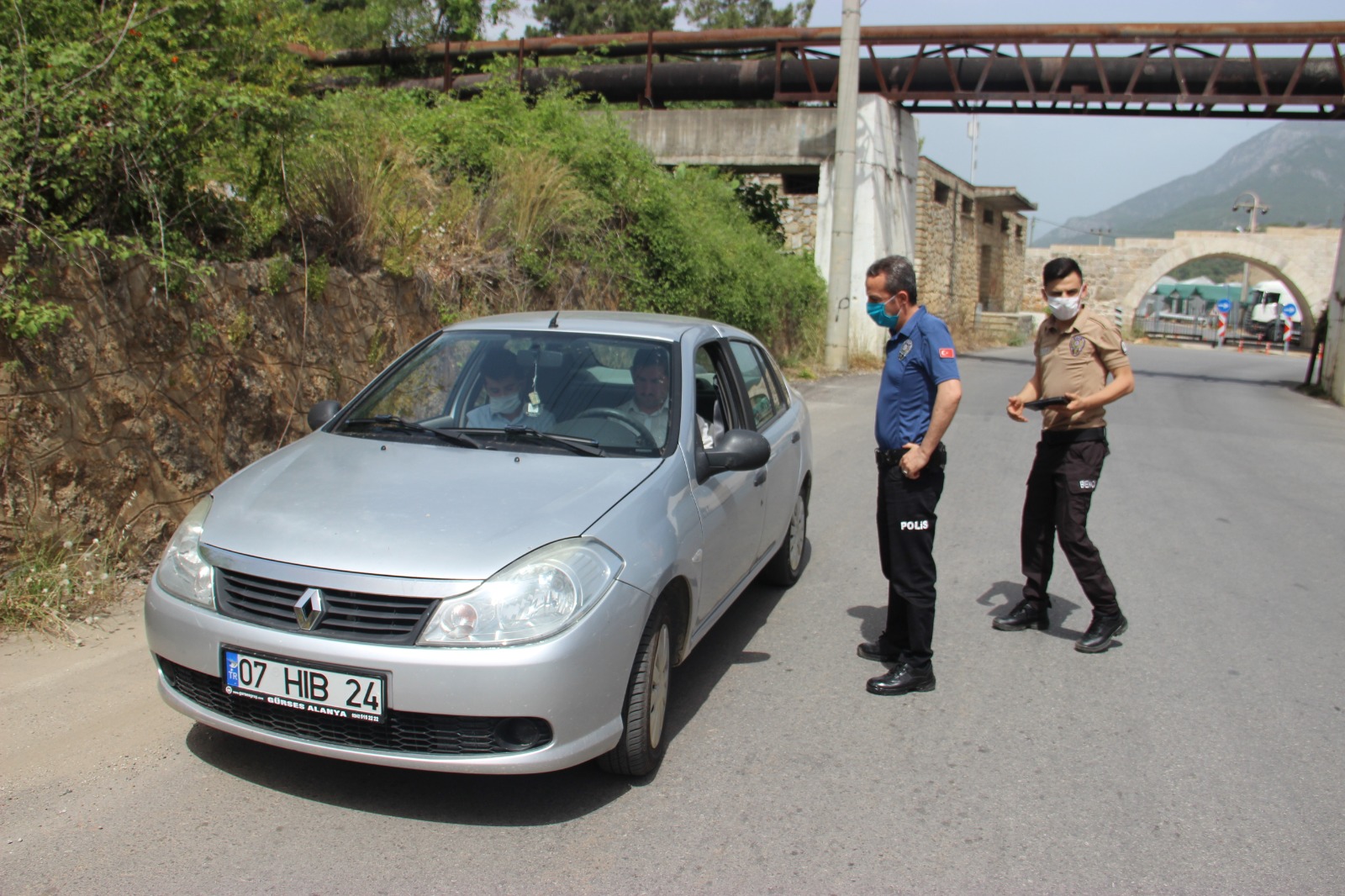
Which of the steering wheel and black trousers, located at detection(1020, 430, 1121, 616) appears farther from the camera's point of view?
black trousers, located at detection(1020, 430, 1121, 616)

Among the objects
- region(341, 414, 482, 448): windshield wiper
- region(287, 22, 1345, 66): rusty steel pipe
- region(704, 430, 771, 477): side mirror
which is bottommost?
region(704, 430, 771, 477): side mirror

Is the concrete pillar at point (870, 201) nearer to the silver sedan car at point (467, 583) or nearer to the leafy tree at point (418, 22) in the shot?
the leafy tree at point (418, 22)

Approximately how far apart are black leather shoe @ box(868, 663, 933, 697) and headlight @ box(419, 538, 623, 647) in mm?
1712

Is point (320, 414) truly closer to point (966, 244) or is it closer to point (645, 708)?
point (645, 708)

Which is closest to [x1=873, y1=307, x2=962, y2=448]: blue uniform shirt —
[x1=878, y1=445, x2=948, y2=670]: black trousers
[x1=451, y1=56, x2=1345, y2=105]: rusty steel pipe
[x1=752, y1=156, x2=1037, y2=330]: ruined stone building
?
[x1=878, y1=445, x2=948, y2=670]: black trousers

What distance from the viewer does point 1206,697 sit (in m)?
4.46

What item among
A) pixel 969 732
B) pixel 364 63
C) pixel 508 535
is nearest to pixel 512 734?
pixel 508 535

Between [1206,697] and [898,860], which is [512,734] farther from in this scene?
[1206,697]

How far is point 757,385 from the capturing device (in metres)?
5.50

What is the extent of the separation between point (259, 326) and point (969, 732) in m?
4.82

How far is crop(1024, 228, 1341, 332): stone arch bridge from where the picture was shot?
4056 cm

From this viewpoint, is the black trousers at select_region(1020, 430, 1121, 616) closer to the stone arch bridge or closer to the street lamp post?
the stone arch bridge

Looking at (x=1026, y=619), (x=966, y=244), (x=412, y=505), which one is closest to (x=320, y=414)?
(x=412, y=505)

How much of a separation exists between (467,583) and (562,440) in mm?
1149
